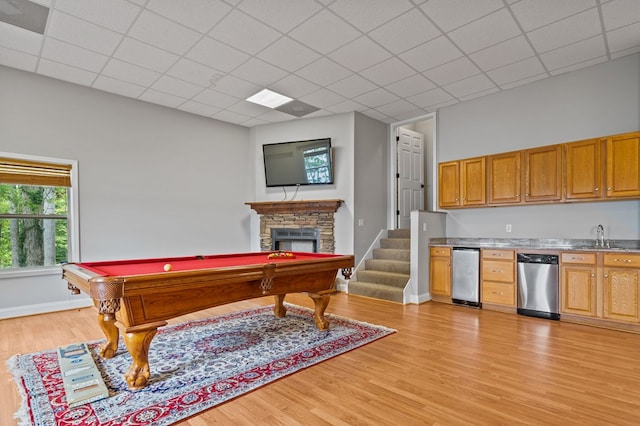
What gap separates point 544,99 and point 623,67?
833 mm

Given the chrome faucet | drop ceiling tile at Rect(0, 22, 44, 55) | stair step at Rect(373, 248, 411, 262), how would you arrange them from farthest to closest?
1. stair step at Rect(373, 248, 411, 262)
2. the chrome faucet
3. drop ceiling tile at Rect(0, 22, 44, 55)

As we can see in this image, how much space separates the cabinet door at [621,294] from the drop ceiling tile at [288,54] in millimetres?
4160

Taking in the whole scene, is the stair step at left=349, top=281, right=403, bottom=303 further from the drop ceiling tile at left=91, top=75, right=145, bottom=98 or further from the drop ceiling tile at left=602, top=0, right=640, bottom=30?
the drop ceiling tile at left=91, top=75, right=145, bottom=98

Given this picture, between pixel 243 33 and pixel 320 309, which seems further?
pixel 320 309

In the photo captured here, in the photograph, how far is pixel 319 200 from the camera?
19.4ft

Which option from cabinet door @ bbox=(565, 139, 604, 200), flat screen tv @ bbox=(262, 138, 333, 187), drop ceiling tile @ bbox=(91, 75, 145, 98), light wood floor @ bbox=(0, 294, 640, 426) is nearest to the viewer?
light wood floor @ bbox=(0, 294, 640, 426)

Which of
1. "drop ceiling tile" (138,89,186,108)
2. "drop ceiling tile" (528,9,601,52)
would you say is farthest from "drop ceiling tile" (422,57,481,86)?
"drop ceiling tile" (138,89,186,108)

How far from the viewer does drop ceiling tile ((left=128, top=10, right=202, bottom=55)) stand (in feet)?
10.5

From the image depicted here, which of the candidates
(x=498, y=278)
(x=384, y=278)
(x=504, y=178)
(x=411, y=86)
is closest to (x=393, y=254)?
(x=384, y=278)

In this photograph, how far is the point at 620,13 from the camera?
10.2 feet

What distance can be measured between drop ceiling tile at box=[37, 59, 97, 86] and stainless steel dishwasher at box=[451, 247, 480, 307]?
219 inches

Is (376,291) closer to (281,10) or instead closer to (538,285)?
(538,285)

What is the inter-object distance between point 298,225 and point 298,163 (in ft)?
3.75

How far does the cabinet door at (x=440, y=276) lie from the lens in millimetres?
5004
